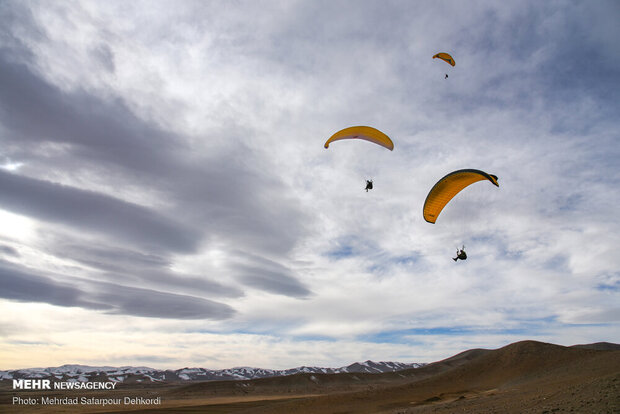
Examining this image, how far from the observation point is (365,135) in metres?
26.9

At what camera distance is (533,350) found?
5688cm

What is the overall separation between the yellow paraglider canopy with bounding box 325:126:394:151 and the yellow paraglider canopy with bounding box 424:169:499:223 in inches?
187

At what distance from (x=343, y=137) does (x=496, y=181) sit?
11.3 m

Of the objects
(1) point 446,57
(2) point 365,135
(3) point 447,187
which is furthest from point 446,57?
(3) point 447,187

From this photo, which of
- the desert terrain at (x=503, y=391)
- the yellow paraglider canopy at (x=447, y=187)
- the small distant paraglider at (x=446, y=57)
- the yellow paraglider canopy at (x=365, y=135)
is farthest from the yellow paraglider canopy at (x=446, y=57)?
the desert terrain at (x=503, y=391)

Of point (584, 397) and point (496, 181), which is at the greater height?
point (496, 181)

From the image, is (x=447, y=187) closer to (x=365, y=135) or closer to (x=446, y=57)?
(x=365, y=135)

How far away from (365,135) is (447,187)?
7.14 meters

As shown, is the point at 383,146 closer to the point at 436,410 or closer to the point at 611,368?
the point at 436,410

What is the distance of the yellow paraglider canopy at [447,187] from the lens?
2212cm

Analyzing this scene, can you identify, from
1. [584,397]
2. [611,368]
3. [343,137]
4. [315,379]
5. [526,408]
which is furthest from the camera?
[315,379]

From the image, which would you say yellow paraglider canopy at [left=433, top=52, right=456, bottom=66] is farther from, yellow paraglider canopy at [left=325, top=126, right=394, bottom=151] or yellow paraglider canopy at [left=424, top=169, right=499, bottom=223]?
yellow paraglider canopy at [left=424, top=169, right=499, bottom=223]

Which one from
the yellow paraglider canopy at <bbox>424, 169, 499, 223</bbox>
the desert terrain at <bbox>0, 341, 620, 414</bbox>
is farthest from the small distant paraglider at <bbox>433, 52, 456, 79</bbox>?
the desert terrain at <bbox>0, 341, 620, 414</bbox>

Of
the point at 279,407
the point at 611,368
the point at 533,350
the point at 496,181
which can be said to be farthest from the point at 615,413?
the point at 533,350
